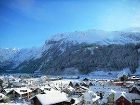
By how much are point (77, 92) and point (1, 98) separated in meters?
29.2

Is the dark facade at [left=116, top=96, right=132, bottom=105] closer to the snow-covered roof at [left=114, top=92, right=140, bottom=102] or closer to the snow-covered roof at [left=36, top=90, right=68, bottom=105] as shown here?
the snow-covered roof at [left=114, top=92, right=140, bottom=102]

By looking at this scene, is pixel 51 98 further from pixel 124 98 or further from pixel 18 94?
pixel 18 94

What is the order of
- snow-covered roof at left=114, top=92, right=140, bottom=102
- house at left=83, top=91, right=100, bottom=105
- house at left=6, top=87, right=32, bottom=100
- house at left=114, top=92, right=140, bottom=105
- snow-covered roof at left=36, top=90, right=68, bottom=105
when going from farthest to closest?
house at left=6, top=87, right=32, bottom=100, house at left=83, top=91, right=100, bottom=105, snow-covered roof at left=114, top=92, right=140, bottom=102, house at left=114, top=92, right=140, bottom=105, snow-covered roof at left=36, top=90, right=68, bottom=105

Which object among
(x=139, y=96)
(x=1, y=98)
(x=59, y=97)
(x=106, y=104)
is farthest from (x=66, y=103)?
(x=1, y=98)

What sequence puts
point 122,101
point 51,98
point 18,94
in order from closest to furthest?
point 51,98 → point 122,101 → point 18,94

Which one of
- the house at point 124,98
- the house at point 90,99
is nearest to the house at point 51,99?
the house at point 90,99

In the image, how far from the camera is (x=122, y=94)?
70.5 meters

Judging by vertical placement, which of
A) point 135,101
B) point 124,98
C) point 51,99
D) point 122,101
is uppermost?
point 51,99

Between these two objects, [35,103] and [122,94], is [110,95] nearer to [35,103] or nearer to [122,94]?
[122,94]

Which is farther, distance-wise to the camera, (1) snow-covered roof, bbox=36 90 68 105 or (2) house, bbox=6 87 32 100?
(2) house, bbox=6 87 32 100

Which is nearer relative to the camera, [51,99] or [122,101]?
[51,99]

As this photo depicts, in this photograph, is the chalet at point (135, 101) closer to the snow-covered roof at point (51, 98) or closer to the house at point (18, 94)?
the snow-covered roof at point (51, 98)

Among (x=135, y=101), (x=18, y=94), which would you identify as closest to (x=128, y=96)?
(x=135, y=101)

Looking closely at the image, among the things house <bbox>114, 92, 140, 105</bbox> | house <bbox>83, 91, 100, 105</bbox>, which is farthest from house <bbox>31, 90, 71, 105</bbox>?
house <bbox>114, 92, 140, 105</bbox>
